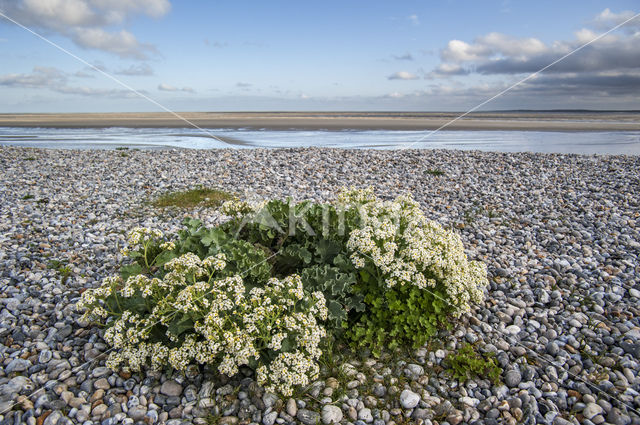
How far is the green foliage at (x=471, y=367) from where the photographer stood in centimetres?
405

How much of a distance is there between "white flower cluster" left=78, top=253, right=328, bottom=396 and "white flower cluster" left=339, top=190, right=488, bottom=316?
87 cm

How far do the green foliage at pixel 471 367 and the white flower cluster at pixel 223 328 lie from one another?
4.70 feet

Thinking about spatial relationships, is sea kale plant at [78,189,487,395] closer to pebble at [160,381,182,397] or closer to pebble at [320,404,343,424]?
pebble at [160,381,182,397]

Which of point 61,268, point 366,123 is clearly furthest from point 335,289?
point 366,123

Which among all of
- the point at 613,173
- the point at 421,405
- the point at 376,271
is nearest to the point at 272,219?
the point at 376,271

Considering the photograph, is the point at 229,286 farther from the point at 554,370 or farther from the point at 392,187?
the point at 392,187

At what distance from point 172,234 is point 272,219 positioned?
3.01 meters

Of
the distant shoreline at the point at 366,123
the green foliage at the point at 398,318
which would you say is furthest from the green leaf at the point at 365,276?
the distant shoreline at the point at 366,123

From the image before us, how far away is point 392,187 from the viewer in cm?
1166

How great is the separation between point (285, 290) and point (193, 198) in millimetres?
6619

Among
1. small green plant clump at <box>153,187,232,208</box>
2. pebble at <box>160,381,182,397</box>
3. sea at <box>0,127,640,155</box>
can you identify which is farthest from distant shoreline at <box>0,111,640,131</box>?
pebble at <box>160,381,182,397</box>

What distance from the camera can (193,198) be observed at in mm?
9992

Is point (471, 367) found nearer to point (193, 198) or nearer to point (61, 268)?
point (61, 268)

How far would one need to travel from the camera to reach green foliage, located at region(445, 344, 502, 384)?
405 centimetres
